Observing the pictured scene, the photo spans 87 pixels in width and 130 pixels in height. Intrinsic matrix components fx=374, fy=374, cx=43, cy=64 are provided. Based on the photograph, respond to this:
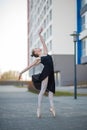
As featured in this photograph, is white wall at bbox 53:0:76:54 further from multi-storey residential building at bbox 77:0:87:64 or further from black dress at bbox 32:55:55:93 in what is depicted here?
black dress at bbox 32:55:55:93

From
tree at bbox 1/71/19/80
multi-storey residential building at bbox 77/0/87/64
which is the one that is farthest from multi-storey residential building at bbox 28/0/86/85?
tree at bbox 1/71/19/80

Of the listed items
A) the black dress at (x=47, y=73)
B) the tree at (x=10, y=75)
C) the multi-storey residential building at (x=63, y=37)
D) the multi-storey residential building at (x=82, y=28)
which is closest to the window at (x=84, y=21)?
the multi-storey residential building at (x=82, y=28)

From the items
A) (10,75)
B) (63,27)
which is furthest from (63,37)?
(10,75)

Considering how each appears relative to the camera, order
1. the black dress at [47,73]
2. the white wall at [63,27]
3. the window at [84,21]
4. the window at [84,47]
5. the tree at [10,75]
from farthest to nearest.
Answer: the tree at [10,75], the white wall at [63,27], the window at [84,21], the window at [84,47], the black dress at [47,73]

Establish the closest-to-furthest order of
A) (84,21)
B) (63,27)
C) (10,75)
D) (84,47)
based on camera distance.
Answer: (84,47) → (84,21) → (63,27) → (10,75)

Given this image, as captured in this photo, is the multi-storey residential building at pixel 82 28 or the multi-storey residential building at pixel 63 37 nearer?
the multi-storey residential building at pixel 82 28

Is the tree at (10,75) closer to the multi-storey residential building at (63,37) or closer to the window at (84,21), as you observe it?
the multi-storey residential building at (63,37)

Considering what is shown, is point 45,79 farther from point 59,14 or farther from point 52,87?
point 59,14

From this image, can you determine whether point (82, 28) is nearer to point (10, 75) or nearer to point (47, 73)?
point (47, 73)

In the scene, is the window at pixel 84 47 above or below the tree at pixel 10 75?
above

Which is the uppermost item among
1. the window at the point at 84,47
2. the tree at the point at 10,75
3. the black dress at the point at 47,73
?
the window at the point at 84,47

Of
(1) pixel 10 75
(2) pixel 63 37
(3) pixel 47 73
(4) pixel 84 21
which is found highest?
(4) pixel 84 21

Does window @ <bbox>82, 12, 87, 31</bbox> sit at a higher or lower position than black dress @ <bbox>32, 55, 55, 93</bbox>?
higher

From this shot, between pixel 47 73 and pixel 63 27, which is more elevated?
pixel 63 27
